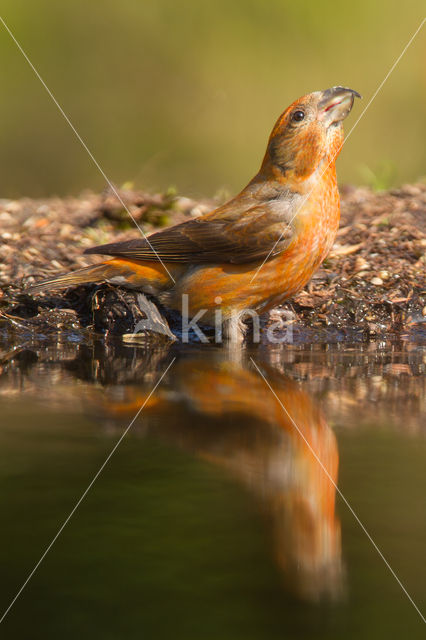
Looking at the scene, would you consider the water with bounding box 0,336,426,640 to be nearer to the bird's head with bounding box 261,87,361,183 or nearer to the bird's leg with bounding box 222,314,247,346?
the bird's leg with bounding box 222,314,247,346

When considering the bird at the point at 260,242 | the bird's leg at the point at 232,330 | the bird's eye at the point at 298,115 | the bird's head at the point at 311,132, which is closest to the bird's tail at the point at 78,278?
the bird at the point at 260,242

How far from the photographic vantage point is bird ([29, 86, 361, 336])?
5.50 metres

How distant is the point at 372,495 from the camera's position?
8.32 feet

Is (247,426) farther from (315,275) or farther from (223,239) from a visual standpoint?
(315,275)

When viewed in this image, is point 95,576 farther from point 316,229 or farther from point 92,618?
point 316,229

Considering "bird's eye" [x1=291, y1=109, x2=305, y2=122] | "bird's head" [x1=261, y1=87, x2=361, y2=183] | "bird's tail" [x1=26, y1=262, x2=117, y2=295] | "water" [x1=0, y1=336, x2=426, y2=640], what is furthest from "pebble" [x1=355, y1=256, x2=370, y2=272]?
"water" [x1=0, y1=336, x2=426, y2=640]

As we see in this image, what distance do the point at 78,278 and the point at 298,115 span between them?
1963 mm

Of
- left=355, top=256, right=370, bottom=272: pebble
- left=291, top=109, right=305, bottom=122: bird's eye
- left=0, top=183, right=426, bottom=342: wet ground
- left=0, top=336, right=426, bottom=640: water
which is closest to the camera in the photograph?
left=0, top=336, right=426, bottom=640: water

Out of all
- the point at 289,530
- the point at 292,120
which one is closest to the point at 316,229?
the point at 292,120

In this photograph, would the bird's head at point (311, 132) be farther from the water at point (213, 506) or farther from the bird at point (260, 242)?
the water at point (213, 506)

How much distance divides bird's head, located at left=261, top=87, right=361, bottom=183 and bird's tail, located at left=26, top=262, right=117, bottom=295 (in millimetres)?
1450

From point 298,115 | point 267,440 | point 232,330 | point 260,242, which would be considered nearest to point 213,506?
point 267,440

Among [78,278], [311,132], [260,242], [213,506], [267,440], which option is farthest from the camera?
[78,278]

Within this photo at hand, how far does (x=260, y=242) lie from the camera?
5.54 metres
